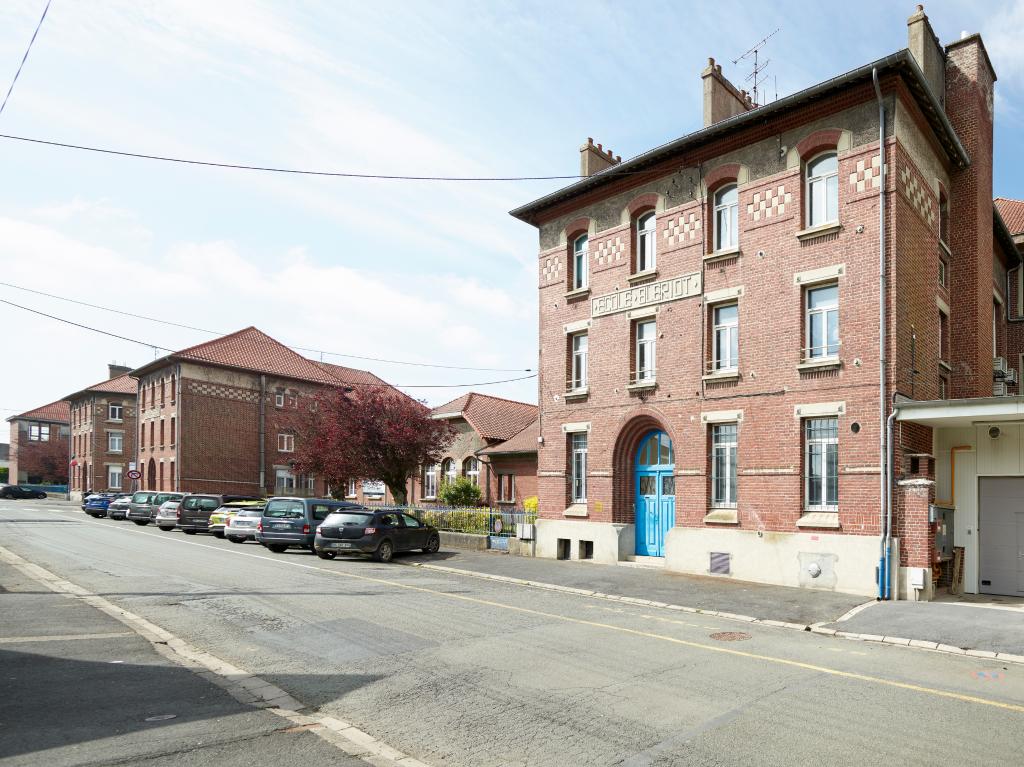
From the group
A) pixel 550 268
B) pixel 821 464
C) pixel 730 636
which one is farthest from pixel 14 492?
pixel 730 636

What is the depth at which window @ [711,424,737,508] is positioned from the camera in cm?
1859

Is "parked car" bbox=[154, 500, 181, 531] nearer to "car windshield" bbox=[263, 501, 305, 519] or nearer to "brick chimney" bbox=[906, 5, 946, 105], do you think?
"car windshield" bbox=[263, 501, 305, 519]

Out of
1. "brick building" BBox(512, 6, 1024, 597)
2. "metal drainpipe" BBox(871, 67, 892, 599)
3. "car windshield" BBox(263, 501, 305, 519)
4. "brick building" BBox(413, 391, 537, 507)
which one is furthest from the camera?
"brick building" BBox(413, 391, 537, 507)

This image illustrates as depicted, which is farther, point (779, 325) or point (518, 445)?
point (518, 445)

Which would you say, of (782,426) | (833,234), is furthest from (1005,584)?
(833,234)

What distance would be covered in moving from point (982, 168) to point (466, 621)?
672 inches

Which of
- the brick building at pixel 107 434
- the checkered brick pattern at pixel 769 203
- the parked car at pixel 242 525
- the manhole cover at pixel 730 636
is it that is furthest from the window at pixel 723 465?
the brick building at pixel 107 434

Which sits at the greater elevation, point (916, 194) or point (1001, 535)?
point (916, 194)

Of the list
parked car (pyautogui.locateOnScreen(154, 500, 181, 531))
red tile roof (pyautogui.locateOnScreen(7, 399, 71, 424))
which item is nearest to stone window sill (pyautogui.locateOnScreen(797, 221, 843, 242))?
parked car (pyautogui.locateOnScreen(154, 500, 181, 531))

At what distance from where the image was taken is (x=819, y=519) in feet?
54.3

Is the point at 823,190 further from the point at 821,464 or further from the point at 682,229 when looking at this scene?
the point at 821,464

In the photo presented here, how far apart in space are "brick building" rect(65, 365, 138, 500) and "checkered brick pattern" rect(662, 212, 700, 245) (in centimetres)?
5540

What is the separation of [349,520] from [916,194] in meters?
15.6

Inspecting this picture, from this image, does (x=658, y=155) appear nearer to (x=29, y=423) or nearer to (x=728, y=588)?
(x=728, y=588)
